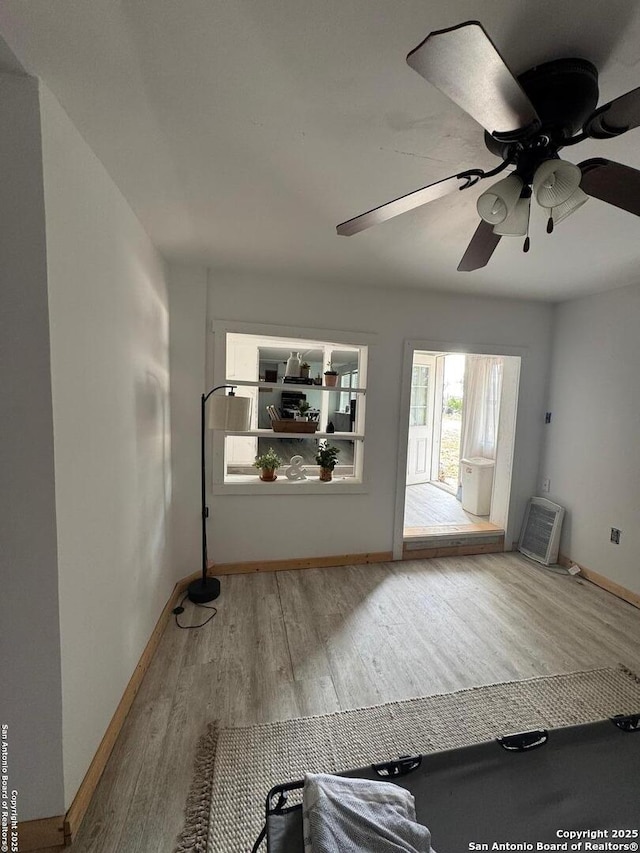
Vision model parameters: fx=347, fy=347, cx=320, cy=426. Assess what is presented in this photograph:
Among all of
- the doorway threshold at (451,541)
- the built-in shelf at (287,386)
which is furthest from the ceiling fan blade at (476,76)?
the doorway threshold at (451,541)

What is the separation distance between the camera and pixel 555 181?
93cm

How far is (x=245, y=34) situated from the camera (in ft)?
2.90

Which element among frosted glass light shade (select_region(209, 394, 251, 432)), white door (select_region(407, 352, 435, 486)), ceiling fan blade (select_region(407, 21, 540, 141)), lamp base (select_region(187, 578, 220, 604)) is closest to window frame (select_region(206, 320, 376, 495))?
frosted glass light shade (select_region(209, 394, 251, 432))

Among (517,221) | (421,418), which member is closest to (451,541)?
(421,418)

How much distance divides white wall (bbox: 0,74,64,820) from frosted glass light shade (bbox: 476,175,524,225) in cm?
133

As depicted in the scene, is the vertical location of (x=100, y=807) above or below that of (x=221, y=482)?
below

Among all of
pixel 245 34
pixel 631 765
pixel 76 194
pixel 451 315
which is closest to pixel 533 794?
pixel 631 765

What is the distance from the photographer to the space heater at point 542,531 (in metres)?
3.29

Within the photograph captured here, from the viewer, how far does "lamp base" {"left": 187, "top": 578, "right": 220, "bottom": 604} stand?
2.52 m

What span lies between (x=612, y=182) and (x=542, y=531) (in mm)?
3198

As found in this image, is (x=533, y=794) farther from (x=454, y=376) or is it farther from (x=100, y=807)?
(x=454, y=376)

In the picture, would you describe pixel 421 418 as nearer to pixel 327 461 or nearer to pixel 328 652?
pixel 327 461

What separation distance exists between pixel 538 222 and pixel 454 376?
4.21 meters

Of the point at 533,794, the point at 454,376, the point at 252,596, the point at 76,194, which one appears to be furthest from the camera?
the point at 454,376
